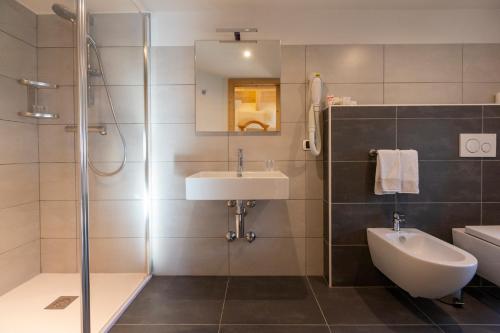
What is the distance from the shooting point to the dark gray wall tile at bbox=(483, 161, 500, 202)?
2.16 meters

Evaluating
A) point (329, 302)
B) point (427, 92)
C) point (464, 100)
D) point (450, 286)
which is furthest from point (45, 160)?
point (464, 100)

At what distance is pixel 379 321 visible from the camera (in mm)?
1746

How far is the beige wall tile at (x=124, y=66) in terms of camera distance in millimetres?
2156

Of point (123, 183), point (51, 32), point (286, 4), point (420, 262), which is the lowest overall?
point (420, 262)

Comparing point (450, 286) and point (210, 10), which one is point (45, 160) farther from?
point (450, 286)

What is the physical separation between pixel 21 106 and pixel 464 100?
324cm

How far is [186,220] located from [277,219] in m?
0.73

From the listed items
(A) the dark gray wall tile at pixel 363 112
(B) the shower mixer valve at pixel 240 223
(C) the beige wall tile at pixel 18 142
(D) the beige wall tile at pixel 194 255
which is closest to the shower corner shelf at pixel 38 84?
(C) the beige wall tile at pixel 18 142

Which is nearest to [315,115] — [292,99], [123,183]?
[292,99]

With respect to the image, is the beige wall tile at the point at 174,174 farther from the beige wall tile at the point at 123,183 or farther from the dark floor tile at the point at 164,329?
the dark floor tile at the point at 164,329

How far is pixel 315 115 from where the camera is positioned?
7.41 feet

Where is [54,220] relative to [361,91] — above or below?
below

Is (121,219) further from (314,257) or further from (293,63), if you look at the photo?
(293,63)

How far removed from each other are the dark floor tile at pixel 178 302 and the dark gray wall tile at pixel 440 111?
1.86 m
